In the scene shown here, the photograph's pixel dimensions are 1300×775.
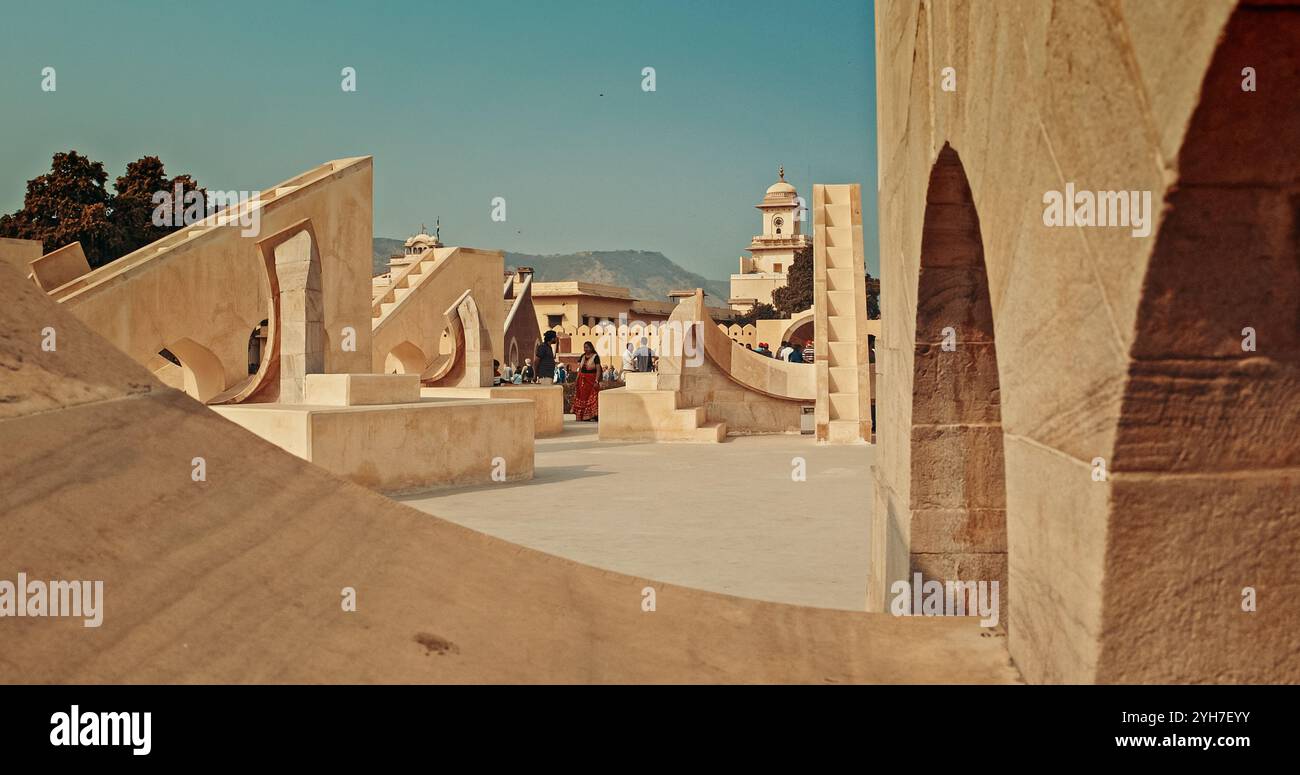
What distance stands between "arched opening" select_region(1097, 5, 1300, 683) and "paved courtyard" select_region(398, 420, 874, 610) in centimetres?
391

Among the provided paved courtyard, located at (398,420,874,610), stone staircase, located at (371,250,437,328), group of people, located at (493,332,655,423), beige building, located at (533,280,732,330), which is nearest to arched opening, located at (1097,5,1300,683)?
paved courtyard, located at (398,420,874,610)

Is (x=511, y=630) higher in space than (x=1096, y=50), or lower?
lower

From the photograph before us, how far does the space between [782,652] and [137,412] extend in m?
1.42

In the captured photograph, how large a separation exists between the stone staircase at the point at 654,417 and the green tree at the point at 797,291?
137ft

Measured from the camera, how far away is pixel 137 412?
6.86ft

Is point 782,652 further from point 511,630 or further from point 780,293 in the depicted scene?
point 780,293

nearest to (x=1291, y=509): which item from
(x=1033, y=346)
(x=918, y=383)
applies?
(x=1033, y=346)

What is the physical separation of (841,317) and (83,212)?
21.4 m

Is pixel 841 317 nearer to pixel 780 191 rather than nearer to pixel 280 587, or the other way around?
pixel 280 587

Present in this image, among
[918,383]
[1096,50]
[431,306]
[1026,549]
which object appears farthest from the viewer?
[431,306]

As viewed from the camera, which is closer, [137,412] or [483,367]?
[137,412]

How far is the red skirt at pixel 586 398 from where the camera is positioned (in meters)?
20.0

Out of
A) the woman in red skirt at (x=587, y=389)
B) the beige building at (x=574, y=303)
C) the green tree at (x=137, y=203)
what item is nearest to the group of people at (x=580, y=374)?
the woman in red skirt at (x=587, y=389)

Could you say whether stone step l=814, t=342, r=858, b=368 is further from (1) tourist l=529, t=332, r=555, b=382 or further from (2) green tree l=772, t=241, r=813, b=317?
(2) green tree l=772, t=241, r=813, b=317
